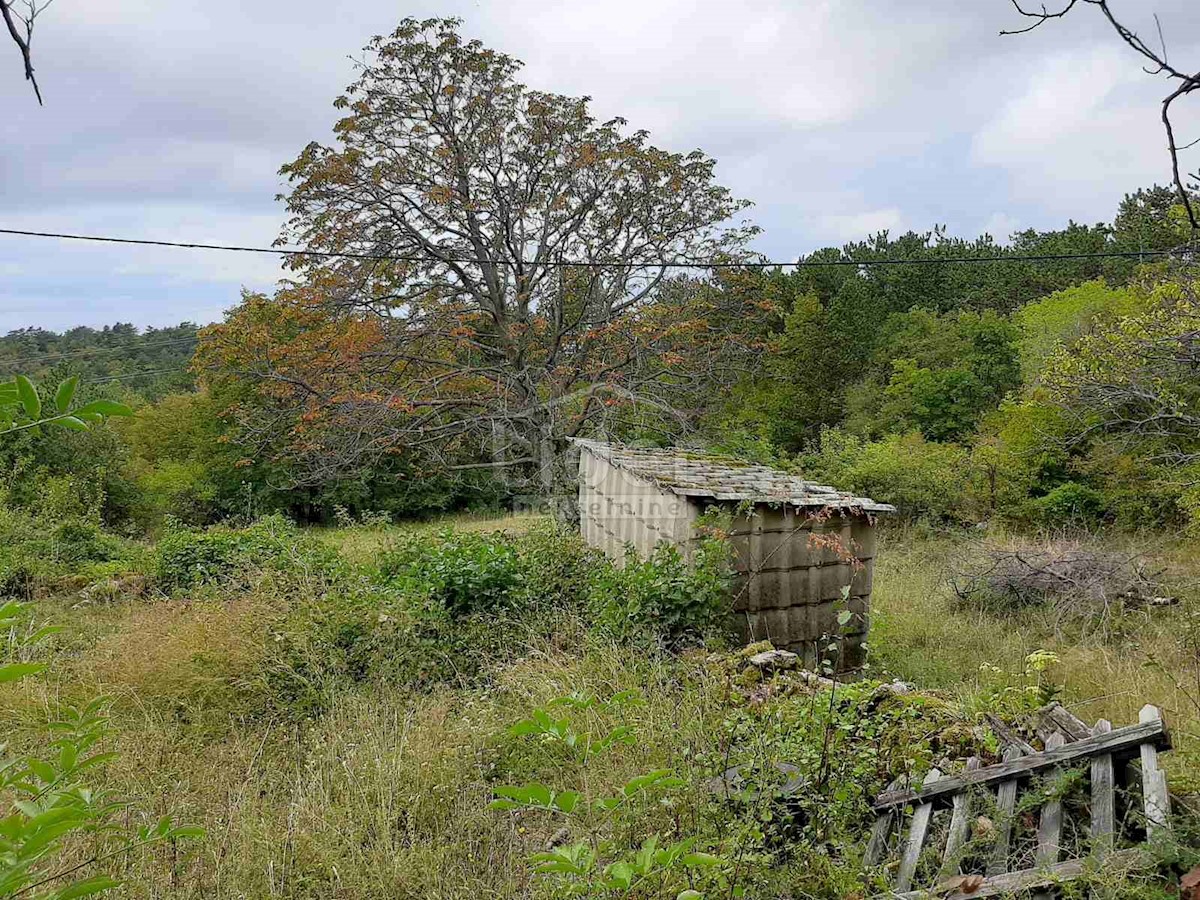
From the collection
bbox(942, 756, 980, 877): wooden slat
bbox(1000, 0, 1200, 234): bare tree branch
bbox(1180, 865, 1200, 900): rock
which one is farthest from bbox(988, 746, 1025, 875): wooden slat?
bbox(1000, 0, 1200, 234): bare tree branch

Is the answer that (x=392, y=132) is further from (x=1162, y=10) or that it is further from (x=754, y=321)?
(x=1162, y=10)

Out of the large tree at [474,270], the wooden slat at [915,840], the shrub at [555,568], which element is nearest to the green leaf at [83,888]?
the wooden slat at [915,840]

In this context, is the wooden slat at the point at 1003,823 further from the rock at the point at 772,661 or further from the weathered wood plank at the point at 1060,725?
the rock at the point at 772,661

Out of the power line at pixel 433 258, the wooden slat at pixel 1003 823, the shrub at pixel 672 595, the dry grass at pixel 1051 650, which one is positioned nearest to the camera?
the wooden slat at pixel 1003 823

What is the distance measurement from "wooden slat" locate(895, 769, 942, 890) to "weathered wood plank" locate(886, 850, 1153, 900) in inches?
6.8

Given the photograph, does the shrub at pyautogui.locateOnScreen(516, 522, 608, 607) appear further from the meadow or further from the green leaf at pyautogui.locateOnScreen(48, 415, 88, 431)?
the green leaf at pyautogui.locateOnScreen(48, 415, 88, 431)

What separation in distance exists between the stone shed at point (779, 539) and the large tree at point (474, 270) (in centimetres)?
372

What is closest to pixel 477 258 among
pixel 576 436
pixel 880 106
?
pixel 576 436

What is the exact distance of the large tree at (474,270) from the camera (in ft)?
38.0

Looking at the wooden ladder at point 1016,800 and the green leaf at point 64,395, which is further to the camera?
the wooden ladder at point 1016,800

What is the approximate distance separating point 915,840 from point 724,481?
4780mm

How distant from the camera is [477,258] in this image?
473 inches

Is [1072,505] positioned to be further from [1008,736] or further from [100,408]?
[100,408]

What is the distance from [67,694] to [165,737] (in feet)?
4.24
